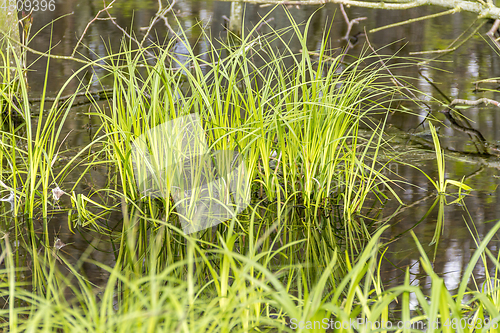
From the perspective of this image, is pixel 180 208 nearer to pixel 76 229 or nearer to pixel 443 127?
Answer: pixel 76 229

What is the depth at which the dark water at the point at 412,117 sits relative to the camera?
1433 mm

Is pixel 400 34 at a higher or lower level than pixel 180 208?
higher

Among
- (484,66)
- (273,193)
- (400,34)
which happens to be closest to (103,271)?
(273,193)

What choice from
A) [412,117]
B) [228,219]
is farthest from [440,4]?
Answer: [228,219]

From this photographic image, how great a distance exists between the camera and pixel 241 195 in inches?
68.6

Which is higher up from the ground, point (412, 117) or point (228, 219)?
point (412, 117)

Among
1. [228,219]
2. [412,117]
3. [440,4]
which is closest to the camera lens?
[228,219]

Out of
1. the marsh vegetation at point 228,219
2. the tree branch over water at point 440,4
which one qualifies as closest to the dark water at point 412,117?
the marsh vegetation at point 228,219

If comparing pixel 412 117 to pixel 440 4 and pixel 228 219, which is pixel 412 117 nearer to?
pixel 440 4

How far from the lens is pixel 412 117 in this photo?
9.78 feet

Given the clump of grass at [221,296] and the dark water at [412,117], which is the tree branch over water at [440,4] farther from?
the clump of grass at [221,296]

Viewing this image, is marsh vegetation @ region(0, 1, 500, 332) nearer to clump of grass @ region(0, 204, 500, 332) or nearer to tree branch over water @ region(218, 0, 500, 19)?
clump of grass @ region(0, 204, 500, 332)

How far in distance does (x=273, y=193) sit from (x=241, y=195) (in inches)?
5.4

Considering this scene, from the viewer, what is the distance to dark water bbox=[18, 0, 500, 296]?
1.43m
